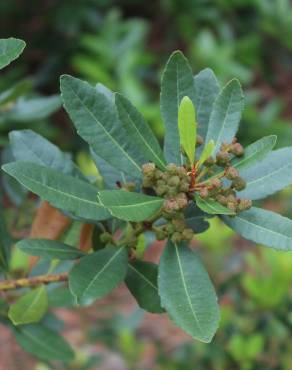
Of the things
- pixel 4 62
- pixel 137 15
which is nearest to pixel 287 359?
pixel 4 62

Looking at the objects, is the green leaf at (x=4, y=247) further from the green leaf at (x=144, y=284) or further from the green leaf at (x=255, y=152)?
the green leaf at (x=255, y=152)

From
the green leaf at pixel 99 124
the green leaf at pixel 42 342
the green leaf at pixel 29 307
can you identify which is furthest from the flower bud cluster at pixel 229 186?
the green leaf at pixel 42 342

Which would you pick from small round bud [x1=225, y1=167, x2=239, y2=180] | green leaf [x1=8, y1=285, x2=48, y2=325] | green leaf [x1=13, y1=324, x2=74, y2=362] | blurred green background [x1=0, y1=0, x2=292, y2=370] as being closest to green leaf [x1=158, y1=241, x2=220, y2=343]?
small round bud [x1=225, y1=167, x2=239, y2=180]

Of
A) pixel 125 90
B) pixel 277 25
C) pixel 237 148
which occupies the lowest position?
pixel 125 90

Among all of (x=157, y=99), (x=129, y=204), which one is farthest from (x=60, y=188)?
(x=157, y=99)

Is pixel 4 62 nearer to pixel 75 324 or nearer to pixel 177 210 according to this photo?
pixel 177 210

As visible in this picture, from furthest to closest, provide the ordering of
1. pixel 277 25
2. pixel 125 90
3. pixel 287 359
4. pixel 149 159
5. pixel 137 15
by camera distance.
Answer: pixel 137 15, pixel 277 25, pixel 125 90, pixel 287 359, pixel 149 159

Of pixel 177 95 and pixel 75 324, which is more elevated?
pixel 177 95
